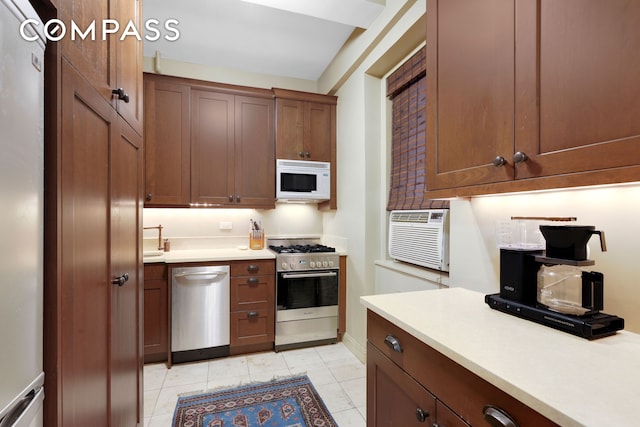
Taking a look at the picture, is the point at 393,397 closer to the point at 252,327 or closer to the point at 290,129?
the point at 252,327

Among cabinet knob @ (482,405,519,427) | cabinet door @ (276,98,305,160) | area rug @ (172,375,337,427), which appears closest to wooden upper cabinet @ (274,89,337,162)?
cabinet door @ (276,98,305,160)

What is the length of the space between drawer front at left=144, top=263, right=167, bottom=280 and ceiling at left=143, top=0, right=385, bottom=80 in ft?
6.81

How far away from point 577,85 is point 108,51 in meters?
1.59

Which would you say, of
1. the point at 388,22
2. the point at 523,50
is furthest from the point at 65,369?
the point at 388,22

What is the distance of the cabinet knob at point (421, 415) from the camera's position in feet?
3.07

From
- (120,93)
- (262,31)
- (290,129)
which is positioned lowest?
(120,93)

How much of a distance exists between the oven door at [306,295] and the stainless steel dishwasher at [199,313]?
0.50 m

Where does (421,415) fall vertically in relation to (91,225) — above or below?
below

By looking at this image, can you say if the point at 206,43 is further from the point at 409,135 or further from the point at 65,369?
the point at 65,369

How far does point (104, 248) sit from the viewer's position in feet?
3.53

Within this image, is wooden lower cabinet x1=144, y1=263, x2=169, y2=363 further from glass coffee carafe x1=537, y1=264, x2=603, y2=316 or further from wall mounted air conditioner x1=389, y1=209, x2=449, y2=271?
glass coffee carafe x1=537, y1=264, x2=603, y2=316

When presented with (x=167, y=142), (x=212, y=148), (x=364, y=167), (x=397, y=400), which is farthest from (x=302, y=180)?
(x=397, y=400)

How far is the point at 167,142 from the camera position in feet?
9.13

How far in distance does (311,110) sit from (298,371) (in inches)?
102
